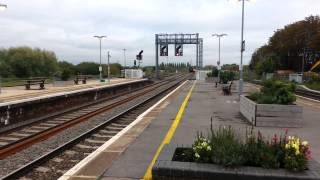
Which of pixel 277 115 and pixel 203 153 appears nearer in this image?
pixel 203 153

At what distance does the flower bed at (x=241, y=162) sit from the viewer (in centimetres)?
571

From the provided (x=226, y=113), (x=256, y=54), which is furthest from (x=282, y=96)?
(x=256, y=54)

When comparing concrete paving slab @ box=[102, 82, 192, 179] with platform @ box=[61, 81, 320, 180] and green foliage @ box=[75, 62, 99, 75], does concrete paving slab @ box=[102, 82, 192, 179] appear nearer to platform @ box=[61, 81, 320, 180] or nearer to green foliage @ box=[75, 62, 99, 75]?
platform @ box=[61, 81, 320, 180]

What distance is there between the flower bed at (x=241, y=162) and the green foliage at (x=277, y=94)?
→ 24.9 feet

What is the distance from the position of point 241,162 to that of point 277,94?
855cm

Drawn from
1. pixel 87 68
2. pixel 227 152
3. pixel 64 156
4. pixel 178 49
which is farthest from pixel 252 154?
pixel 87 68

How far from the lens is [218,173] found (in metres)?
5.70

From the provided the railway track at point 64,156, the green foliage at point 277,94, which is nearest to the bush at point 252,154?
the railway track at point 64,156

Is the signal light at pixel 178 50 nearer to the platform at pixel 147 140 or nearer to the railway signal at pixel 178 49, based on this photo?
the railway signal at pixel 178 49

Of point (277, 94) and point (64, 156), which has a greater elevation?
point (277, 94)

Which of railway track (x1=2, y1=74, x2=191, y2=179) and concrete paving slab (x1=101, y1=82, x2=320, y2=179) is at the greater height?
concrete paving slab (x1=101, y1=82, x2=320, y2=179)

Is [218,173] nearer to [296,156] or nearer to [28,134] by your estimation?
[296,156]

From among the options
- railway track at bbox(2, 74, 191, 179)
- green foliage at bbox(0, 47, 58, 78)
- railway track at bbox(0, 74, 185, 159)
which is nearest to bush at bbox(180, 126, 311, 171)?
railway track at bbox(2, 74, 191, 179)

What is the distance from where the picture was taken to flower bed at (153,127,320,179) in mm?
5707
